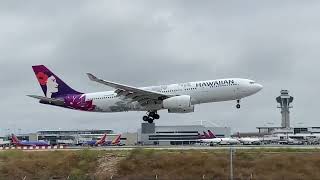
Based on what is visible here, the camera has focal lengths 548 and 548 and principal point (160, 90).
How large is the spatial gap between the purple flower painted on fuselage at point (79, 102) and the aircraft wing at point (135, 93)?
573cm

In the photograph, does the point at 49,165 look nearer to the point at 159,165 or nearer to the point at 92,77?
the point at 159,165

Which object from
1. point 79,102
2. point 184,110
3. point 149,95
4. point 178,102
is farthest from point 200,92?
point 79,102

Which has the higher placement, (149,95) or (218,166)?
(149,95)

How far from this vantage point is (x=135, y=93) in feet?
241

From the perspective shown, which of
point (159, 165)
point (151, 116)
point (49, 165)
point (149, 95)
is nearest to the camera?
point (159, 165)

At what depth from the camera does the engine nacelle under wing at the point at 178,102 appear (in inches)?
2781

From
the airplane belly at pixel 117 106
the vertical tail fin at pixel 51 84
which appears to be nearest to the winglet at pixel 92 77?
the airplane belly at pixel 117 106

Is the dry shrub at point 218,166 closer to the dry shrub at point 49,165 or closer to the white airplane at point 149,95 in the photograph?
the dry shrub at point 49,165

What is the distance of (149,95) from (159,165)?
87.0 ft

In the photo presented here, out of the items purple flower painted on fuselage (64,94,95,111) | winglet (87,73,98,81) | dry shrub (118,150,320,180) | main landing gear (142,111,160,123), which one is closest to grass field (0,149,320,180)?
dry shrub (118,150,320,180)

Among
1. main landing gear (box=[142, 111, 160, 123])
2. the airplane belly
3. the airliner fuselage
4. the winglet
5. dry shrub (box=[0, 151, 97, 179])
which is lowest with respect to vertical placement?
dry shrub (box=[0, 151, 97, 179])

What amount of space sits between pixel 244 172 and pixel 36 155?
21.2m

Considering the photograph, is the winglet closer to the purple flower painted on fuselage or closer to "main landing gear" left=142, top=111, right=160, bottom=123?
the purple flower painted on fuselage

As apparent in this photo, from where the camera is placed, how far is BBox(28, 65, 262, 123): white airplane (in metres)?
70.9
